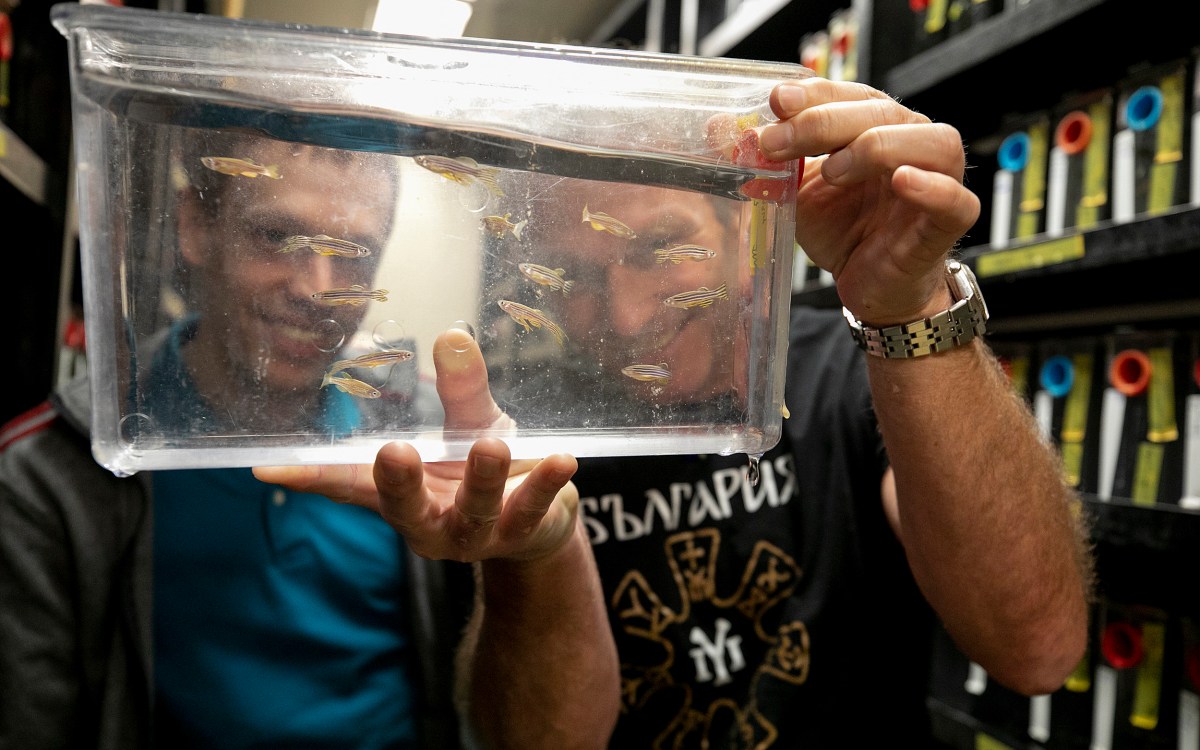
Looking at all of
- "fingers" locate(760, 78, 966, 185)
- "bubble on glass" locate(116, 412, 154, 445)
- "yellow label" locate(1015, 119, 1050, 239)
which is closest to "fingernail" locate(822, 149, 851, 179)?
"fingers" locate(760, 78, 966, 185)

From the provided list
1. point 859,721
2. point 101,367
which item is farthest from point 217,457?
point 859,721

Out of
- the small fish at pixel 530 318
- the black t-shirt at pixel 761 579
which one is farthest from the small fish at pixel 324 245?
the black t-shirt at pixel 761 579

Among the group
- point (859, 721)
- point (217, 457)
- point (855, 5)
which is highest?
point (855, 5)

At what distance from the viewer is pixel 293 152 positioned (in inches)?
21.8

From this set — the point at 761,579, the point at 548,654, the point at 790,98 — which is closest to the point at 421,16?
the point at 790,98

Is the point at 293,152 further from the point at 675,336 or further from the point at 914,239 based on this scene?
the point at 914,239

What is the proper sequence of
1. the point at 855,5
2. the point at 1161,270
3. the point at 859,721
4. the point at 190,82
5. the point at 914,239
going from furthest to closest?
1. the point at 855,5
2. the point at 859,721
3. the point at 1161,270
4. the point at 914,239
5. the point at 190,82

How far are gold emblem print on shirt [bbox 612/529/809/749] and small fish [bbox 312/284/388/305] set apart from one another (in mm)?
681

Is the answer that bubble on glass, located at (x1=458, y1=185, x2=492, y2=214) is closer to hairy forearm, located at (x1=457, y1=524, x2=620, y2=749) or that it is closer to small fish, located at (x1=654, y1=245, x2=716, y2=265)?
small fish, located at (x1=654, y1=245, x2=716, y2=265)

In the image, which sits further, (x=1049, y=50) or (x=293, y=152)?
(x=1049, y=50)

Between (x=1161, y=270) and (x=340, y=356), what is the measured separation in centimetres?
116

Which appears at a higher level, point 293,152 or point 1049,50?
point 1049,50

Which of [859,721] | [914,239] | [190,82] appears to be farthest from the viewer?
[859,721]

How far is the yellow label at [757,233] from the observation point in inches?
24.9
